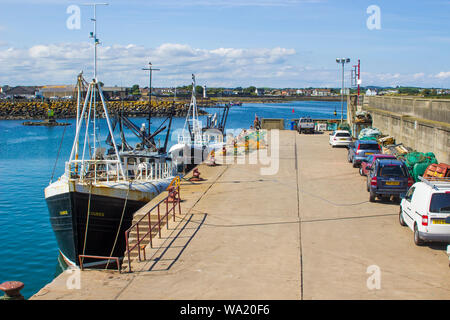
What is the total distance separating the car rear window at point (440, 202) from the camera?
11.4 meters

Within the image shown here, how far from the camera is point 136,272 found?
1088cm

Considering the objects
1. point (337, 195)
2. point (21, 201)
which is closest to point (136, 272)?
point (337, 195)

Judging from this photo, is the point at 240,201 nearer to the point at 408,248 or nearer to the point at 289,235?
the point at 289,235

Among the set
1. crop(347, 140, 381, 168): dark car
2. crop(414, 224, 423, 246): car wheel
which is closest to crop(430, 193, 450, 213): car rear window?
crop(414, 224, 423, 246): car wheel

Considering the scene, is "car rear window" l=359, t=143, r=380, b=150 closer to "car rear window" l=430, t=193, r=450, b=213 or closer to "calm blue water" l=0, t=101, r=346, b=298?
"car rear window" l=430, t=193, r=450, b=213

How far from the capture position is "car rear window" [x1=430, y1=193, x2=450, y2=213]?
1138 cm

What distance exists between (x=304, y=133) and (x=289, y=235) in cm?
3638

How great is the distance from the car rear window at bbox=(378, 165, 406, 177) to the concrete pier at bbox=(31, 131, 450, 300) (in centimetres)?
122

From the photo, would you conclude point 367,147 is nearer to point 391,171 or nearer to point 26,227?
point 391,171

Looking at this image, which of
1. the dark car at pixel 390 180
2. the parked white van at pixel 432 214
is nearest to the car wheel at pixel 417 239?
the parked white van at pixel 432 214

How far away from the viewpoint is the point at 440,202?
11430 mm
